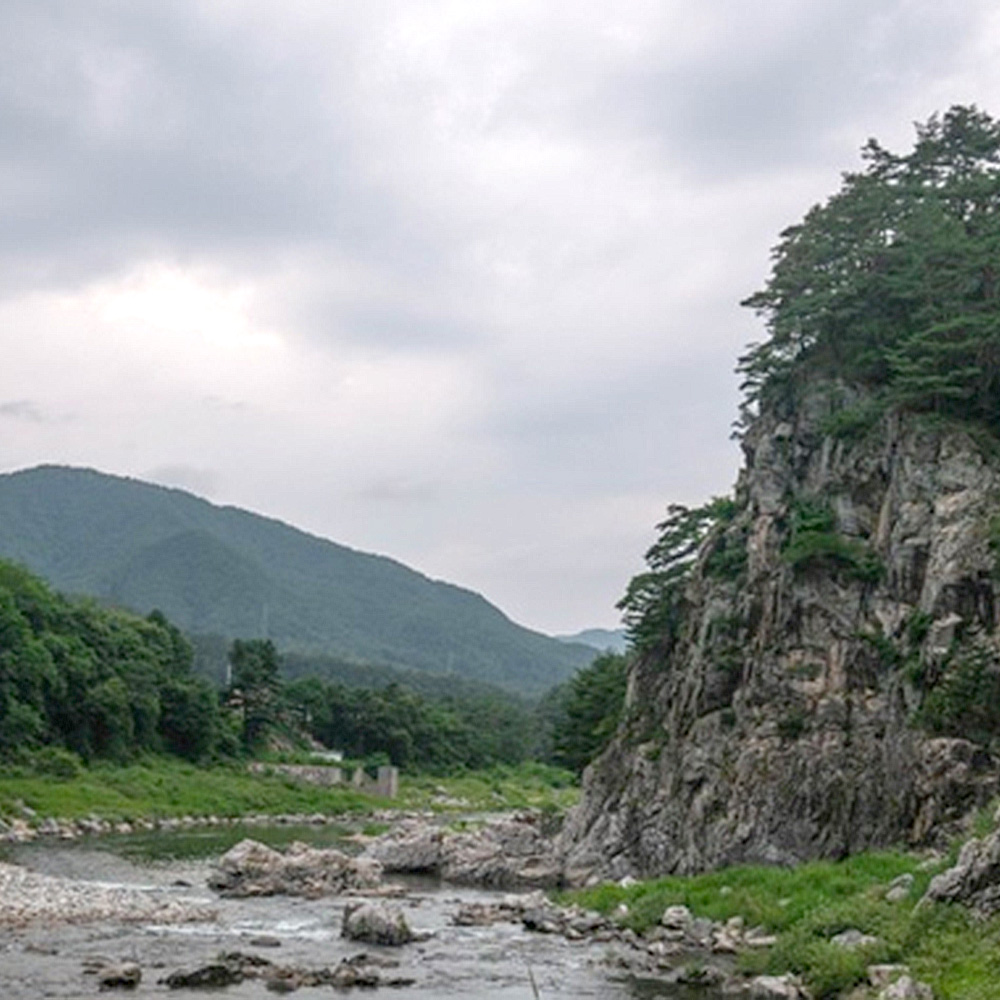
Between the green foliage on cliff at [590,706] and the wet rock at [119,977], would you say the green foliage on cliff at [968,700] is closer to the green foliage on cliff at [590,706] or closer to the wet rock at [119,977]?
the wet rock at [119,977]

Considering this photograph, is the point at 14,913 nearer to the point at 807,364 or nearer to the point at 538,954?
the point at 538,954

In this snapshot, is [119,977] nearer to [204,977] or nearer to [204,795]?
[204,977]

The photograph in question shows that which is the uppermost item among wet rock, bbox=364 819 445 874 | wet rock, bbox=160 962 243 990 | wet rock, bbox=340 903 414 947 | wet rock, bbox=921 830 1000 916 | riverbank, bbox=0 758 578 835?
wet rock, bbox=921 830 1000 916

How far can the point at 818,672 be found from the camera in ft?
172

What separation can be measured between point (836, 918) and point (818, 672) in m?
18.8

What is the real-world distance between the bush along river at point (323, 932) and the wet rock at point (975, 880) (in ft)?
15.8

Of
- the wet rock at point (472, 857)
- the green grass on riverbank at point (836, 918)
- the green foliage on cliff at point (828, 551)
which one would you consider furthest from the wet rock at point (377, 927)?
the green foliage on cliff at point (828, 551)

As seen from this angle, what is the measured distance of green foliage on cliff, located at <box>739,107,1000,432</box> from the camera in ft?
177

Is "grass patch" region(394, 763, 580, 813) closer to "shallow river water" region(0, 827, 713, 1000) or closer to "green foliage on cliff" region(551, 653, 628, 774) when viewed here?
"green foliage on cliff" region(551, 653, 628, 774)

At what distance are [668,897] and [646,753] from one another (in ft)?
62.5

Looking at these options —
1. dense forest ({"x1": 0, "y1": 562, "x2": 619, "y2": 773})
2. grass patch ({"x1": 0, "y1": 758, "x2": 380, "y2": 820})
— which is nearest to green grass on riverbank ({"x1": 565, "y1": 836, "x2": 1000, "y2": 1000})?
dense forest ({"x1": 0, "y1": 562, "x2": 619, "y2": 773})

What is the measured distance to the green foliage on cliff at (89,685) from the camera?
102312 mm

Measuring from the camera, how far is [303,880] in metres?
54.9

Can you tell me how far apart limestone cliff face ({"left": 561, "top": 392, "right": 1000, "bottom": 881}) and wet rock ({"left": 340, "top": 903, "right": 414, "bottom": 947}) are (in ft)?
52.8
